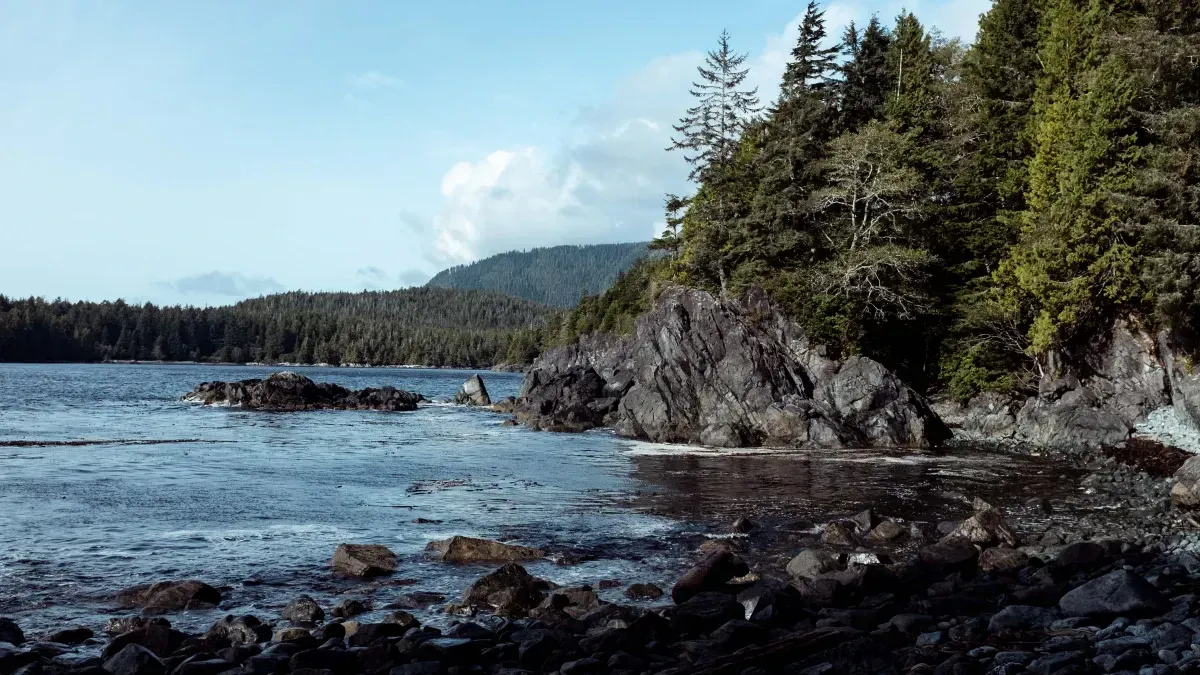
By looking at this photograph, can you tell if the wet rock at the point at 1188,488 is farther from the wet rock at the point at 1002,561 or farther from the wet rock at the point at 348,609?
the wet rock at the point at 348,609

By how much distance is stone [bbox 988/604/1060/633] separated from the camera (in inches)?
465

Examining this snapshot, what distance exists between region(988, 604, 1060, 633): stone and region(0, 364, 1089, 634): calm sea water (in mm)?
6236

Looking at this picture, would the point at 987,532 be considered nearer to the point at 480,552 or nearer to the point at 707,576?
the point at 707,576

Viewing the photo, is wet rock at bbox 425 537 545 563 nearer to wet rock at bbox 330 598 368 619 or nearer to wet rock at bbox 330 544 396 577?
wet rock at bbox 330 544 396 577

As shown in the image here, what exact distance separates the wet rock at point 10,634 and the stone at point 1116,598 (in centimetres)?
1512

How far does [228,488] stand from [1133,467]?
31071 mm

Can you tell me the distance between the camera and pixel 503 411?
242 ft

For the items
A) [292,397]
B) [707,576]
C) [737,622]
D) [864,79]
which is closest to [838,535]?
[707,576]

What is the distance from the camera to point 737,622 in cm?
1173

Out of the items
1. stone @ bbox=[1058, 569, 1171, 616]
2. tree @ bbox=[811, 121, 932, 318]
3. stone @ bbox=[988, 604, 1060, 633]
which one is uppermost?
tree @ bbox=[811, 121, 932, 318]

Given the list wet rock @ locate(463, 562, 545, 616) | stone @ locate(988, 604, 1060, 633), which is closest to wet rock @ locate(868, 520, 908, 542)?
stone @ locate(988, 604, 1060, 633)

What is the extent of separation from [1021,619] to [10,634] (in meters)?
14.4

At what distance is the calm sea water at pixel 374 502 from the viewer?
1622 cm

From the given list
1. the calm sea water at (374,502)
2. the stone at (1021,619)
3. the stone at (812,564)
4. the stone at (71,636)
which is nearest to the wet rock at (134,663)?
the stone at (71,636)
